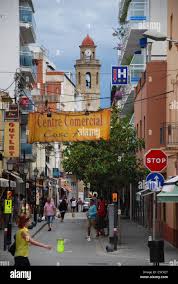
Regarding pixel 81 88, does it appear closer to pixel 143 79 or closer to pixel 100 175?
pixel 143 79

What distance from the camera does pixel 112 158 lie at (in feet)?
121

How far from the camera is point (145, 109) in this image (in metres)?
45.9

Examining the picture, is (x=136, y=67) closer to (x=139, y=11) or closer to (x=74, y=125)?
(x=139, y=11)

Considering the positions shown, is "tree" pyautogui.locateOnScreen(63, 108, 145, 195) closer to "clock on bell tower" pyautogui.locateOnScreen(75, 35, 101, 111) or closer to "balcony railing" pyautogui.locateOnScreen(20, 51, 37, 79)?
"balcony railing" pyautogui.locateOnScreen(20, 51, 37, 79)

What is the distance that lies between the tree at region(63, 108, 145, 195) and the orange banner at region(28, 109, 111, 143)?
3.37 metres

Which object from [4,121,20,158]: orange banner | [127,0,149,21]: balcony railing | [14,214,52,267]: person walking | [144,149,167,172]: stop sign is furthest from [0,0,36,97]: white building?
[14,214,52,267]: person walking

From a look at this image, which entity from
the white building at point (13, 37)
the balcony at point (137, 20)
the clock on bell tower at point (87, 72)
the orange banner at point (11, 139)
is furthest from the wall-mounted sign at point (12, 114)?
the clock on bell tower at point (87, 72)

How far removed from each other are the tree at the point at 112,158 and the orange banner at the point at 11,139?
481 centimetres

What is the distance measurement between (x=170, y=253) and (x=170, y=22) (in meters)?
10.2

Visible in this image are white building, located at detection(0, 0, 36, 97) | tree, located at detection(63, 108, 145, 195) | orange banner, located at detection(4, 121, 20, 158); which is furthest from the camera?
white building, located at detection(0, 0, 36, 97)

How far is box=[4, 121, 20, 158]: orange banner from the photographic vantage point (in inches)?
1670

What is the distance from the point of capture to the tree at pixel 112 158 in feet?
120

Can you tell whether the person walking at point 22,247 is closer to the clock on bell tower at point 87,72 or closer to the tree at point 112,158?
the tree at point 112,158
